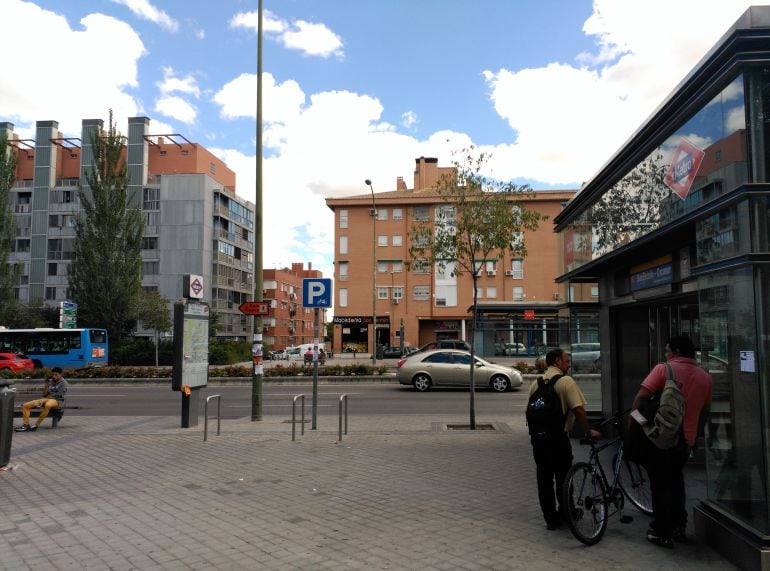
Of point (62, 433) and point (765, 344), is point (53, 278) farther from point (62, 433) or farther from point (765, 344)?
point (765, 344)

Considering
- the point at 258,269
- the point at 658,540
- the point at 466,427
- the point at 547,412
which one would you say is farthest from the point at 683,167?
the point at 258,269

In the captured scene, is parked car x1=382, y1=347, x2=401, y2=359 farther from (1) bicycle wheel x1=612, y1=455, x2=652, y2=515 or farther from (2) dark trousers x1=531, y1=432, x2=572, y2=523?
(2) dark trousers x1=531, y1=432, x2=572, y2=523

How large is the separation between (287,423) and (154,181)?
201 feet

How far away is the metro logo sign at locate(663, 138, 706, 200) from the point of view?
5.65 m

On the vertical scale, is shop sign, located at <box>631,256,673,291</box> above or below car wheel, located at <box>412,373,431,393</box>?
above

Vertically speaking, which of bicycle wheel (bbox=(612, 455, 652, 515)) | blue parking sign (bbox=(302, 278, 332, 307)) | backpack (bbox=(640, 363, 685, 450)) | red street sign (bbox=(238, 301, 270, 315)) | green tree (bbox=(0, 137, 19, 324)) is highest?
green tree (bbox=(0, 137, 19, 324))

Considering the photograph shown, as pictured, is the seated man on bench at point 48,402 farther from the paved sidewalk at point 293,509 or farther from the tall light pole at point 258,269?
the tall light pole at point 258,269

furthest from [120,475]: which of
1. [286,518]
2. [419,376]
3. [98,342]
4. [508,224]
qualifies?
[98,342]

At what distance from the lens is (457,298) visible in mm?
58688

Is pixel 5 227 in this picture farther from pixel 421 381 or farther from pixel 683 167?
pixel 683 167

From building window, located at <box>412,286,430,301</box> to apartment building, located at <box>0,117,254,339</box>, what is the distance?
893 inches

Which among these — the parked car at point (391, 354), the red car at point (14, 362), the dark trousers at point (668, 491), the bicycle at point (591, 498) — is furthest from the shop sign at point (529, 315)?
the dark trousers at point (668, 491)

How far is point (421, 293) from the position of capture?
59094 millimetres

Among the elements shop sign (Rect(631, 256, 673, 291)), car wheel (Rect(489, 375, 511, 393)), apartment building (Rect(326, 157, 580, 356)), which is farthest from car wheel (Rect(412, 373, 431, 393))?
apartment building (Rect(326, 157, 580, 356))
